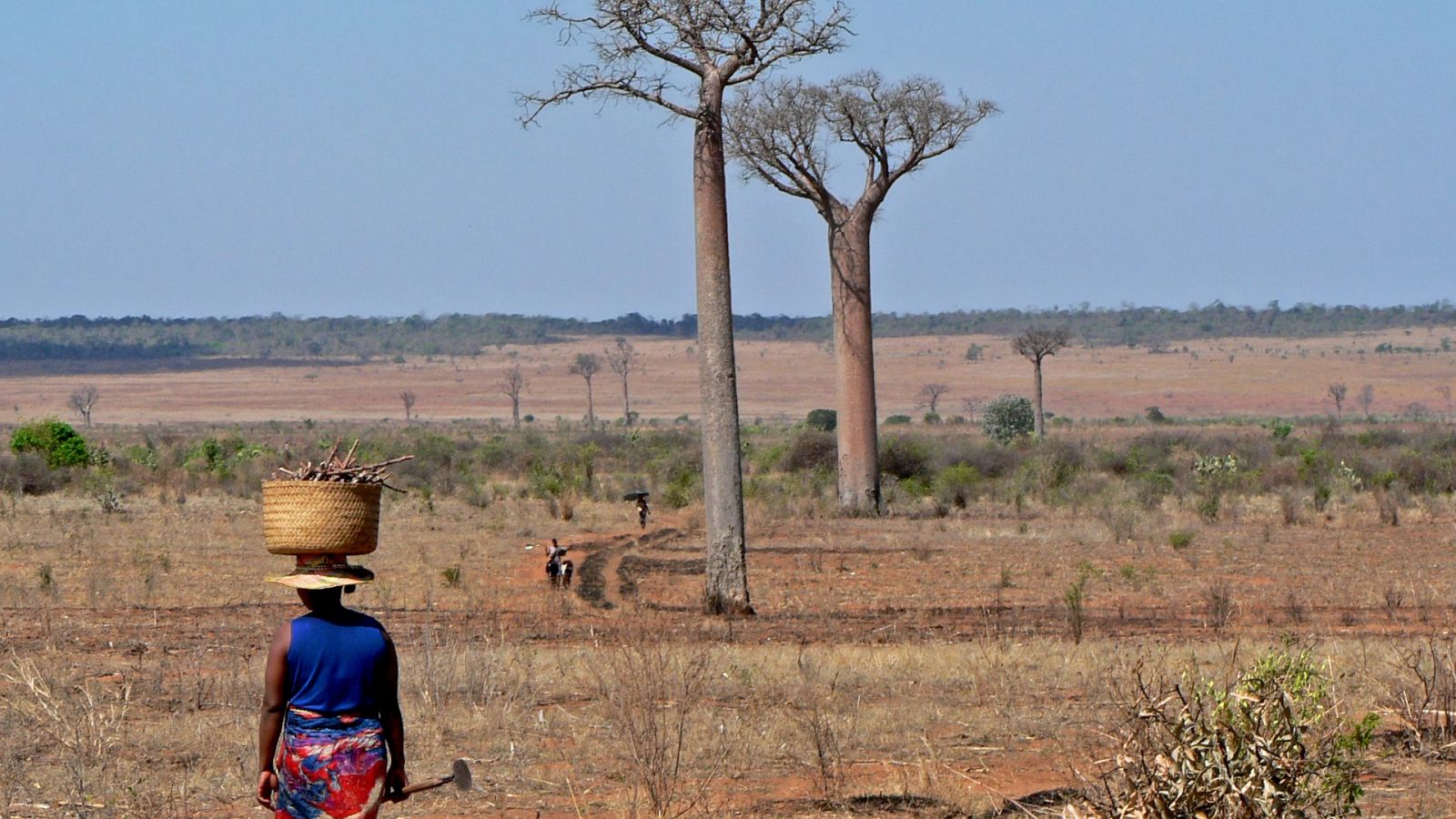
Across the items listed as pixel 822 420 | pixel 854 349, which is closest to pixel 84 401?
pixel 822 420

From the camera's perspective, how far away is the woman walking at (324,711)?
4039 millimetres

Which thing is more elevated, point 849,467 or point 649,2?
point 649,2

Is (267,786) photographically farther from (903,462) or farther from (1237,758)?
(903,462)

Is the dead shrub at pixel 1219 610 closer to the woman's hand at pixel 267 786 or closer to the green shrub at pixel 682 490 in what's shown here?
the woman's hand at pixel 267 786

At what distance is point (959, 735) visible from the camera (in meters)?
7.10

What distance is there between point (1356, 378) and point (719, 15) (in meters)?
73.2

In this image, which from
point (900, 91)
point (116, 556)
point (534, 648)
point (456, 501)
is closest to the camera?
point (534, 648)

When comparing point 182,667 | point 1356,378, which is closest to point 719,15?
point 182,667

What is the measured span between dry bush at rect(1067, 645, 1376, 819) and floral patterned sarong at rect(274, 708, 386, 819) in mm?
1758

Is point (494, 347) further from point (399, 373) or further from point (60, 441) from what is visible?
point (60, 441)

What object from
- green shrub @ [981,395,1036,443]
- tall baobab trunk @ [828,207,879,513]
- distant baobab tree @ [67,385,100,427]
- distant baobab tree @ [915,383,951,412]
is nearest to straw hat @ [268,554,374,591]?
tall baobab trunk @ [828,207,879,513]

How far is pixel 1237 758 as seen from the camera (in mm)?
4336

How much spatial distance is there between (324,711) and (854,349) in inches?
677

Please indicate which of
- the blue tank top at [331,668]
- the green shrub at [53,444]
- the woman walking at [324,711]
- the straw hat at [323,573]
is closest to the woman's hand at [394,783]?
the woman walking at [324,711]
